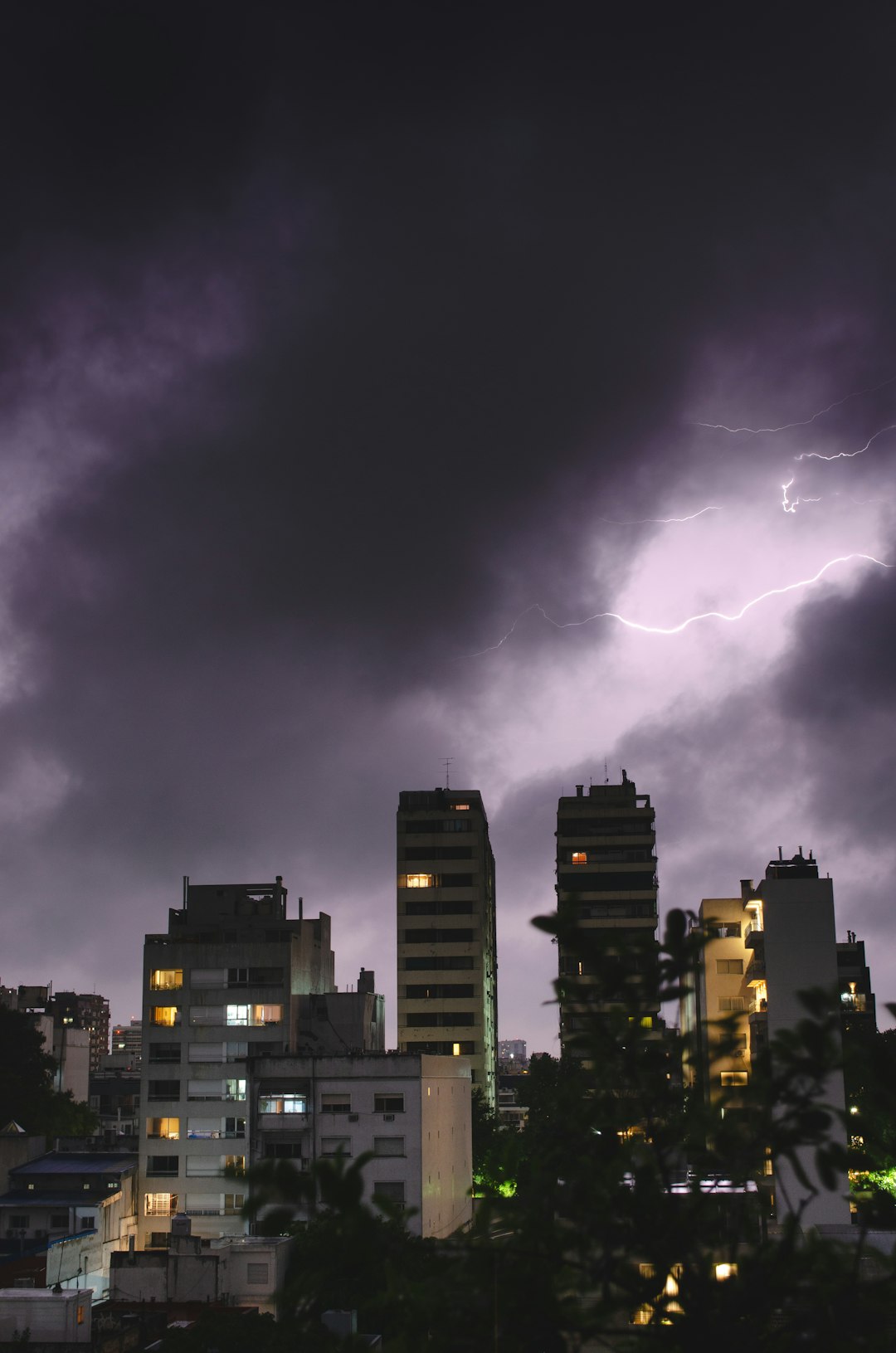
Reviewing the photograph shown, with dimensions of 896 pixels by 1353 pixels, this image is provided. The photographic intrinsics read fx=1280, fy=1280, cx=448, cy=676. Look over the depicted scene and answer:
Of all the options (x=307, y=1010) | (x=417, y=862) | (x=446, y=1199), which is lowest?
(x=446, y=1199)

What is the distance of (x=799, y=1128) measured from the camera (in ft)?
16.6

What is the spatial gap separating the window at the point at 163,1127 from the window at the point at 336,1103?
34.4 feet

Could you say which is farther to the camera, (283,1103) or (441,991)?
(441,991)

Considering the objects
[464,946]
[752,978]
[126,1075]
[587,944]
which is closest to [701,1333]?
[587,944]

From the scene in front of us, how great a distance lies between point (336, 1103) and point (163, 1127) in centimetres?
1176

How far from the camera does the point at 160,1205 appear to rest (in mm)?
60094

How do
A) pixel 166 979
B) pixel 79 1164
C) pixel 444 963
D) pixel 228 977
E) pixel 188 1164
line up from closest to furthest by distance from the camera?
pixel 79 1164 < pixel 188 1164 < pixel 228 977 < pixel 166 979 < pixel 444 963

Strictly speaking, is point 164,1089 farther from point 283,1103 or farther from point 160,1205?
point 283,1103

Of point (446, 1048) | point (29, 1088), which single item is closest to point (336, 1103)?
point (446, 1048)

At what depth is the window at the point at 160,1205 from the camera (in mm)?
59875

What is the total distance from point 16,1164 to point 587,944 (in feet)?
204

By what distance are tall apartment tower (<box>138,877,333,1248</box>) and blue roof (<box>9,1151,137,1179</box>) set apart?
1.13 metres

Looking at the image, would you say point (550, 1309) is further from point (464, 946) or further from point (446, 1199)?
point (464, 946)

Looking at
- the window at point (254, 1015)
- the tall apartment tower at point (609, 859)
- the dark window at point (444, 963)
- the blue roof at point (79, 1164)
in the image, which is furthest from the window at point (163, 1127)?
Answer: the tall apartment tower at point (609, 859)
